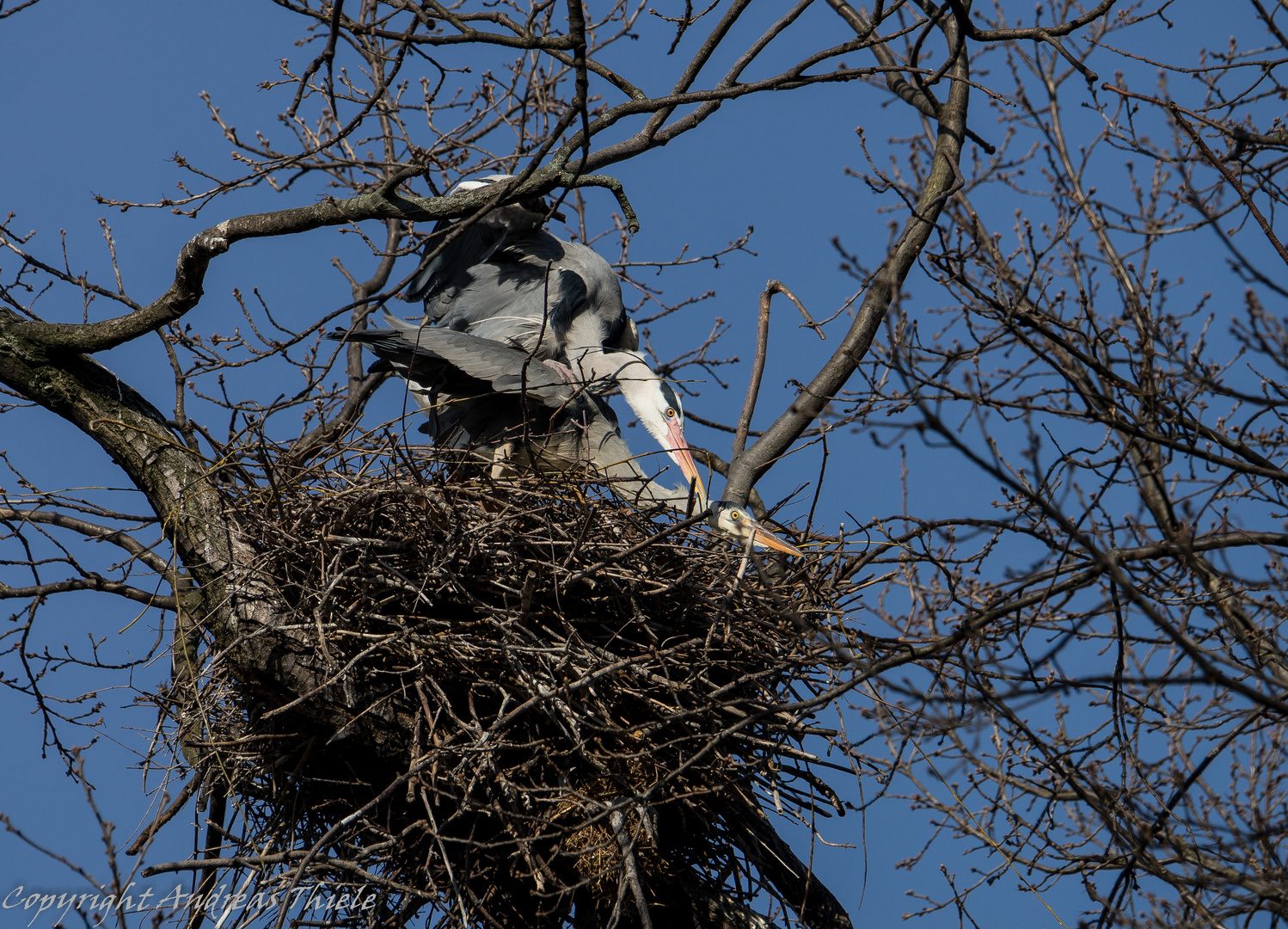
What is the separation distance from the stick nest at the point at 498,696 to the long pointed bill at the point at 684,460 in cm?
117

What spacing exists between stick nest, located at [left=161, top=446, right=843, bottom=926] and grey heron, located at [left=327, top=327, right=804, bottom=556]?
0.49 m

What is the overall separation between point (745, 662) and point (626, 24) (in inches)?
154

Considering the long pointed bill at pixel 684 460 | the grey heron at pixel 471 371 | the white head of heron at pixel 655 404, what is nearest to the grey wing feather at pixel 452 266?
the grey heron at pixel 471 371

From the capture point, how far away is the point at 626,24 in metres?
6.09

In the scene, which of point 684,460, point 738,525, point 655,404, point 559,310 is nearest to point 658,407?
point 655,404

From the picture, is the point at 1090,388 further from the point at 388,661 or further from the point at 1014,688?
the point at 388,661

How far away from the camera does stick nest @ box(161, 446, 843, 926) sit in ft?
10.5

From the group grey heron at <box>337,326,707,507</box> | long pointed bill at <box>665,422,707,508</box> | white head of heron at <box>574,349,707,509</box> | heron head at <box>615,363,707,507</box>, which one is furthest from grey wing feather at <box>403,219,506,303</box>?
long pointed bill at <box>665,422,707,508</box>

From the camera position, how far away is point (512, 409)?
4.81 meters

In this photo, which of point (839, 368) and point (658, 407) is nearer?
point (839, 368)

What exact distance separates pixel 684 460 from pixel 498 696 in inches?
72.5

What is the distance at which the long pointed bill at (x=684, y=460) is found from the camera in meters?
4.89

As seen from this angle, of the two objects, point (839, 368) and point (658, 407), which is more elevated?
point (658, 407)

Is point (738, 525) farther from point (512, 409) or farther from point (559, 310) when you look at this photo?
point (559, 310)
